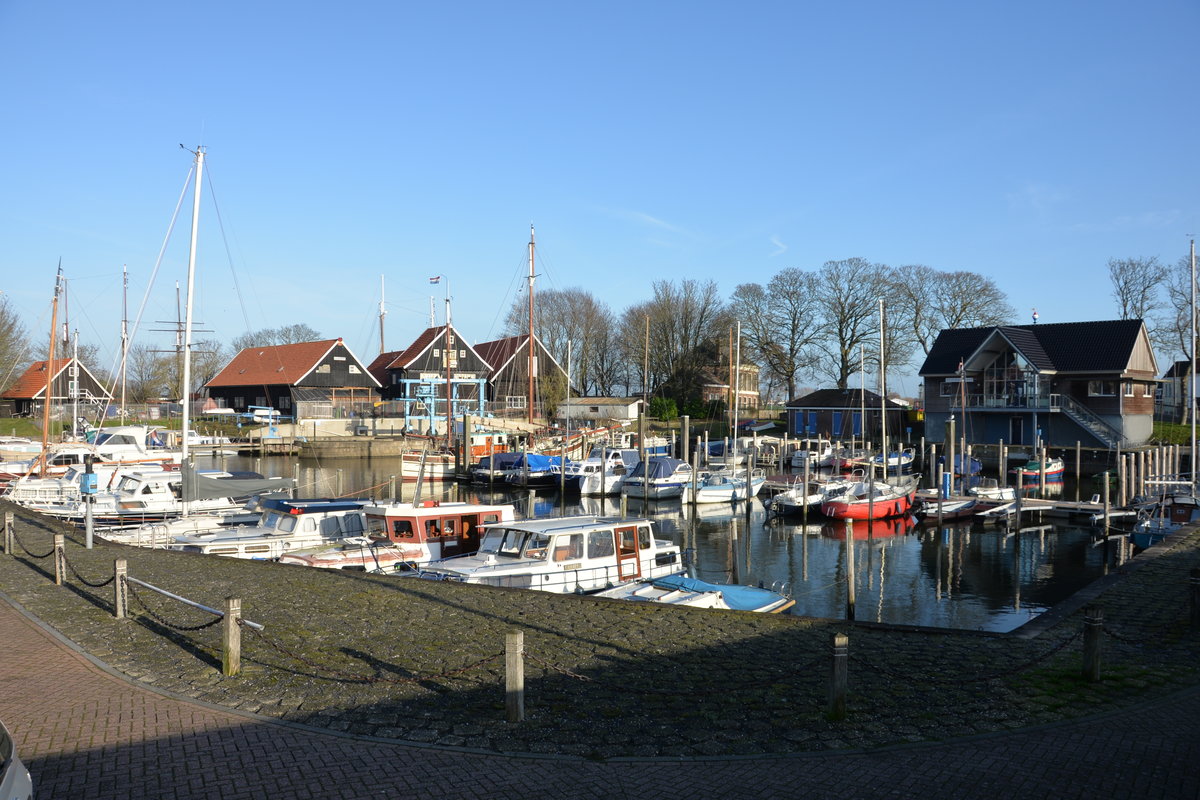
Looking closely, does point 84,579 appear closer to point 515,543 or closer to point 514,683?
point 515,543

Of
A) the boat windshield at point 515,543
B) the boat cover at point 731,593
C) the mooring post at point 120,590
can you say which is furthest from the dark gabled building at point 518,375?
the mooring post at point 120,590

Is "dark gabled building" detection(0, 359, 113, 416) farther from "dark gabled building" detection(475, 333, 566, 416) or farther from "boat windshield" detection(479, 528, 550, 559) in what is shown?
"boat windshield" detection(479, 528, 550, 559)

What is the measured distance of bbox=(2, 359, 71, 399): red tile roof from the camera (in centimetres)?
7919

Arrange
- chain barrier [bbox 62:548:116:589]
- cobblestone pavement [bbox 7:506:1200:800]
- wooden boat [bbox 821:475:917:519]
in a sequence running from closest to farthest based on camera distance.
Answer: cobblestone pavement [bbox 7:506:1200:800] < chain barrier [bbox 62:548:116:589] < wooden boat [bbox 821:475:917:519]

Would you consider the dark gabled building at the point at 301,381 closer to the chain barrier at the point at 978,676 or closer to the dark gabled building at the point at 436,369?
the dark gabled building at the point at 436,369

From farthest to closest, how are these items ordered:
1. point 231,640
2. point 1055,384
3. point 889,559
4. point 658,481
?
point 1055,384
point 658,481
point 889,559
point 231,640

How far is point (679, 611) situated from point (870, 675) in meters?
4.29

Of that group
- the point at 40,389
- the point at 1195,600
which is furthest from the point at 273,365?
the point at 1195,600

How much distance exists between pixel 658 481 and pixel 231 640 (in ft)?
113

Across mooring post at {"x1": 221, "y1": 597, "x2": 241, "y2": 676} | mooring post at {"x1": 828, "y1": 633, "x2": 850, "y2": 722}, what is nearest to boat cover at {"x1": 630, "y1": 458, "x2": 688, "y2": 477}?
mooring post at {"x1": 221, "y1": 597, "x2": 241, "y2": 676}

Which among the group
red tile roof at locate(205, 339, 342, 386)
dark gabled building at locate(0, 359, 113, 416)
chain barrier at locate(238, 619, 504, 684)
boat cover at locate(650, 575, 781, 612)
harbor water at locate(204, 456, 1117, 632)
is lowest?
harbor water at locate(204, 456, 1117, 632)

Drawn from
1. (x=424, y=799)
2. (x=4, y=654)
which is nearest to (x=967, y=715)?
(x=424, y=799)

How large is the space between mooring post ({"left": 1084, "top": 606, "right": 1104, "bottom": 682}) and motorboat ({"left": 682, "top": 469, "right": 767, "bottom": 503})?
31586mm

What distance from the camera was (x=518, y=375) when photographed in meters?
83.5
